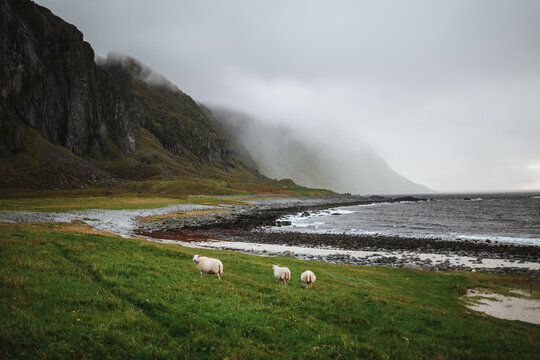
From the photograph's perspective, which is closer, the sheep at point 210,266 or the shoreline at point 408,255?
the sheep at point 210,266

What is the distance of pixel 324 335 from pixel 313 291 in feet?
Answer: 21.9

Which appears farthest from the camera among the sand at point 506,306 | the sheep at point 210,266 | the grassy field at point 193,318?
the sand at point 506,306

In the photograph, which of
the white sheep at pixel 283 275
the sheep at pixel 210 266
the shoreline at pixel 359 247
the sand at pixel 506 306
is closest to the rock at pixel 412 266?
the shoreline at pixel 359 247

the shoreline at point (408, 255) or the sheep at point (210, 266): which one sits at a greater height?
the sheep at point (210, 266)

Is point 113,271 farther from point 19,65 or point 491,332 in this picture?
point 19,65

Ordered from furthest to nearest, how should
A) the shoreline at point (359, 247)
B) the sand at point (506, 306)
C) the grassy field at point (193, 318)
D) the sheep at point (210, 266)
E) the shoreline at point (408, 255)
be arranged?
the shoreline at point (359, 247) → the shoreline at point (408, 255) → the sand at point (506, 306) → the sheep at point (210, 266) → the grassy field at point (193, 318)

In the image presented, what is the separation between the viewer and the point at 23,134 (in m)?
169

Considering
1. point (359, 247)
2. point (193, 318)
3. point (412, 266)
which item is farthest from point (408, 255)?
point (193, 318)

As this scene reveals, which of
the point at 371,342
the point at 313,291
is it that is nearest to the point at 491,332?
the point at 371,342

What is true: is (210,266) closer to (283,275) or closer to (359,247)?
(283,275)

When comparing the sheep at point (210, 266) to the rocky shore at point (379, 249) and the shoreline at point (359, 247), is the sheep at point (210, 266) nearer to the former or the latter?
the shoreline at point (359, 247)

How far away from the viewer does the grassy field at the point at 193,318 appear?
30.9ft

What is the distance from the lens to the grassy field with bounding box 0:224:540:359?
30.9 ft

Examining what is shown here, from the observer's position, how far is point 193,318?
11.7 meters
